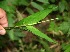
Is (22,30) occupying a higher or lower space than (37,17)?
lower

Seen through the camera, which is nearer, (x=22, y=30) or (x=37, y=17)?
A: (x=37, y=17)

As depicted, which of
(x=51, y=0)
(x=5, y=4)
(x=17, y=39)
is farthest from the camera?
(x=51, y=0)

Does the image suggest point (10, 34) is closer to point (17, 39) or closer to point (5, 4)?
point (17, 39)

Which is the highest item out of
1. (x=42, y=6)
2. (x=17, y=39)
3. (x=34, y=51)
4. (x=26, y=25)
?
(x=26, y=25)

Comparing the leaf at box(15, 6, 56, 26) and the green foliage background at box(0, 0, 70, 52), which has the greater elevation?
Result: the leaf at box(15, 6, 56, 26)

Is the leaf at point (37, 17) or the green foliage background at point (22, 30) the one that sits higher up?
the leaf at point (37, 17)

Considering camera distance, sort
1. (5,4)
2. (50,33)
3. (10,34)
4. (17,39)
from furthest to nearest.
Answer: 1. (50,33)
2. (17,39)
3. (10,34)
4. (5,4)

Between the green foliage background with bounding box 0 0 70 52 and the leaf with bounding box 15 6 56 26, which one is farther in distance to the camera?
the green foliage background with bounding box 0 0 70 52

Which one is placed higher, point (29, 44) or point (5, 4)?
point (5, 4)

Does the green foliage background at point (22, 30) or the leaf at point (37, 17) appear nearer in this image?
the leaf at point (37, 17)

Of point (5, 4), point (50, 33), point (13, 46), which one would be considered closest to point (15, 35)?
point (13, 46)

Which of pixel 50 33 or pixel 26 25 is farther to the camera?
pixel 50 33
